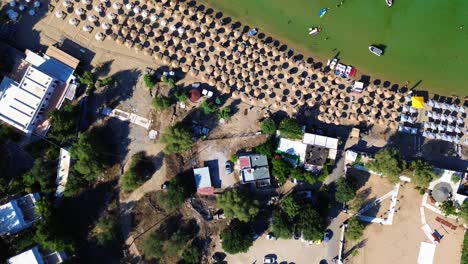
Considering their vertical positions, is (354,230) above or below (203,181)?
below

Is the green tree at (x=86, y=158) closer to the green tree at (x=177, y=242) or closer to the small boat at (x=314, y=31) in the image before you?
the green tree at (x=177, y=242)

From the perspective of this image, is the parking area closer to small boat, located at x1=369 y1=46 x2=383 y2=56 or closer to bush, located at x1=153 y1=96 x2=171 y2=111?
bush, located at x1=153 y1=96 x2=171 y2=111

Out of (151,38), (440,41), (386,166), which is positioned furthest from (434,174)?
(151,38)

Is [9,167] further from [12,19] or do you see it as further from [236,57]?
[236,57]

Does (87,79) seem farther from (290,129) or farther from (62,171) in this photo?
(290,129)

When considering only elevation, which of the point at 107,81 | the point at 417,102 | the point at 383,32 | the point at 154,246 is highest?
the point at 383,32

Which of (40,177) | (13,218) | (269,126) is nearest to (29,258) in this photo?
(13,218)
